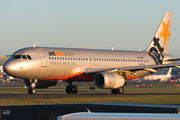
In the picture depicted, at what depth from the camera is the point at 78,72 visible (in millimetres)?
36906

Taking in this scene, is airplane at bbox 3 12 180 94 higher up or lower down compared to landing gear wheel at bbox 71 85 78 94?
higher up

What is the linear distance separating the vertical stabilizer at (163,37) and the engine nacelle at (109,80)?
1347cm

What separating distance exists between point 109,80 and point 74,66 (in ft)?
15.3

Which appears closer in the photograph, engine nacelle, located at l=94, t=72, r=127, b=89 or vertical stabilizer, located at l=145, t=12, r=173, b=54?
engine nacelle, located at l=94, t=72, r=127, b=89

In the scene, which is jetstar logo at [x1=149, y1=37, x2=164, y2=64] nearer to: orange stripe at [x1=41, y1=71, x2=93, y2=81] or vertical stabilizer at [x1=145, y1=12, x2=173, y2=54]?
vertical stabilizer at [x1=145, y1=12, x2=173, y2=54]

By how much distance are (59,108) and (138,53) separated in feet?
112

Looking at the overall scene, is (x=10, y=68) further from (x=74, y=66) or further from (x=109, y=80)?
(x=109, y=80)

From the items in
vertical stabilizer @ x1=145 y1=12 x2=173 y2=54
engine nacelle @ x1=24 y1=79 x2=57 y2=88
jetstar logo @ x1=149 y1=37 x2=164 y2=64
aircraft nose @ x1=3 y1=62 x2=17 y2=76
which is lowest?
engine nacelle @ x1=24 y1=79 x2=57 y2=88

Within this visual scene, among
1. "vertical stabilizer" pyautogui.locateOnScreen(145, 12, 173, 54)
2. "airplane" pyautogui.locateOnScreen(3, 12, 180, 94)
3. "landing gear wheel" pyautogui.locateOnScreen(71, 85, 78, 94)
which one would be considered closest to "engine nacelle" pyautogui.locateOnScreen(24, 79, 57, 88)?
"airplane" pyautogui.locateOnScreen(3, 12, 180, 94)

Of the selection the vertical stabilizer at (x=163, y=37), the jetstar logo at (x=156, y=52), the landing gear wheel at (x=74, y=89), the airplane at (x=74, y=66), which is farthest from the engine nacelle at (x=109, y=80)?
the vertical stabilizer at (x=163, y=37)

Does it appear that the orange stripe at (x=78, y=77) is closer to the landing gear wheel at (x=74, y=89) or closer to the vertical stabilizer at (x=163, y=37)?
the landing gear wheel at (x=74, y=89)

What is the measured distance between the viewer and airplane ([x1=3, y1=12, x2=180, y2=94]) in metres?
33.8

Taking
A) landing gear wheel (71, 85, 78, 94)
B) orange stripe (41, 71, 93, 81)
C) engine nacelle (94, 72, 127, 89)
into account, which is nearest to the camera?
engine nacelle (94, 72, 127, 89)

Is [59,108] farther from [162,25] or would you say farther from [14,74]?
[162,25]
